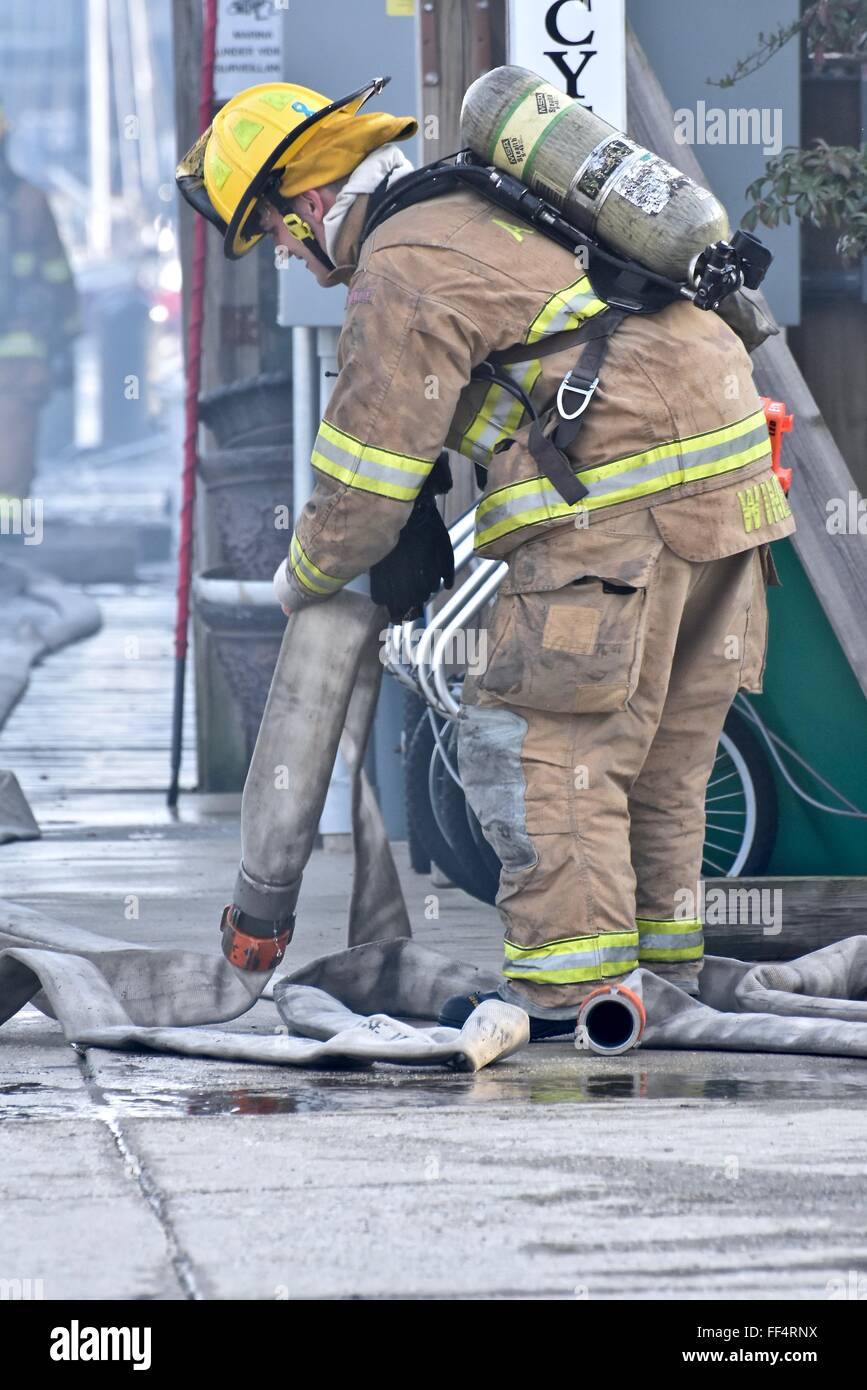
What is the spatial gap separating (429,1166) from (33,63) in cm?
6955

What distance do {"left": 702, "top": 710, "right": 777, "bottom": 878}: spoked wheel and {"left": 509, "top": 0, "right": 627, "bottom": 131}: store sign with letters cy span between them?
1.56m

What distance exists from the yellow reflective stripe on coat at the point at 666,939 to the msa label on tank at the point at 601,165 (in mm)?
1383

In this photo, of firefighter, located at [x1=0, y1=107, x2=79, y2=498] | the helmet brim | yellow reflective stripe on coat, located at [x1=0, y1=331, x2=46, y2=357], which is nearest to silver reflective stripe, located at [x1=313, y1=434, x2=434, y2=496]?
the helmet brim

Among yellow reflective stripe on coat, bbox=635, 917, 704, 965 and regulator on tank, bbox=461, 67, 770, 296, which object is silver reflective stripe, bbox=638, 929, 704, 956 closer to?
yellow reflective stripe on coat, bbox=635, 917, 704, 965

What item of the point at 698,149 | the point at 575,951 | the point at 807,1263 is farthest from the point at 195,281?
the point at 807,1263

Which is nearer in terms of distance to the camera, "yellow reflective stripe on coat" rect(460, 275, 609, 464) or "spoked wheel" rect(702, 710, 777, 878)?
"yellow reflective stripe on coat" rect(460, 275, 609, 464)

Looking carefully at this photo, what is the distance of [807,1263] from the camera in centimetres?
234

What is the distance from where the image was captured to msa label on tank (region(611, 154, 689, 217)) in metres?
3.59

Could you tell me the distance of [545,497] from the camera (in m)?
3.62

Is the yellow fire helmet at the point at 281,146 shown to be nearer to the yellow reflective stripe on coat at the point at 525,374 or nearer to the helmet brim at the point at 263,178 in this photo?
the helmet brim at the point at 263,178

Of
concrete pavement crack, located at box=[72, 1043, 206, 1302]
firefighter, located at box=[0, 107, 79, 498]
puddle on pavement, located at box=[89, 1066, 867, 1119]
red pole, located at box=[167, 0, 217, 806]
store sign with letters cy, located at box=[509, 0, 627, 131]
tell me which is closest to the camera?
concrete pavement crack, located at box=[72, 1043, 206, 1302]
